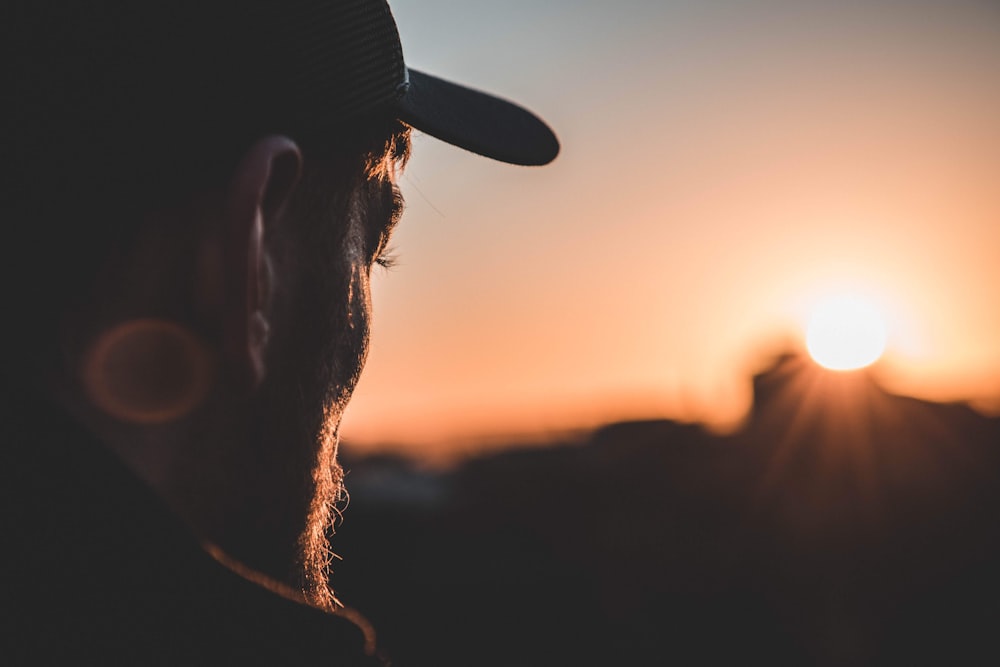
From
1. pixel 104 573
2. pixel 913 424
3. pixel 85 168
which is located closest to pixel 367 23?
pixel 85 168

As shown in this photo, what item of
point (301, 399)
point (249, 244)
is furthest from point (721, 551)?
point (249, 244)

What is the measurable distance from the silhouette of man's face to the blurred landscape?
53.6 feet

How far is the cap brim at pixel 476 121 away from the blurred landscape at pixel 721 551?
53.1ft

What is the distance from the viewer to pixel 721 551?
93.7ft

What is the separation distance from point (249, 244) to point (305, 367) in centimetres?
36

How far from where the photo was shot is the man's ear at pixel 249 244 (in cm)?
109

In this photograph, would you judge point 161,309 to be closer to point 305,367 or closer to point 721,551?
point 305,367

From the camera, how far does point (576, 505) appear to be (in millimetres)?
36000

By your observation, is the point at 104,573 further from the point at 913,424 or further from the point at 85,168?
the point at 913,424

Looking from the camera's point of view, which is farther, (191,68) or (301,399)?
(301,399)

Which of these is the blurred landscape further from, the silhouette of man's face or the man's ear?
the man's ear

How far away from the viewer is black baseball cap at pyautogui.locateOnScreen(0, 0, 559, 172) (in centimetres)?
100

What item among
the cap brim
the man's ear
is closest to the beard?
the man's ear

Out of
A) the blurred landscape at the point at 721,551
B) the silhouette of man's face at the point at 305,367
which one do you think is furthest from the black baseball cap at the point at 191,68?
the blurred landscape at the point at 721,551
